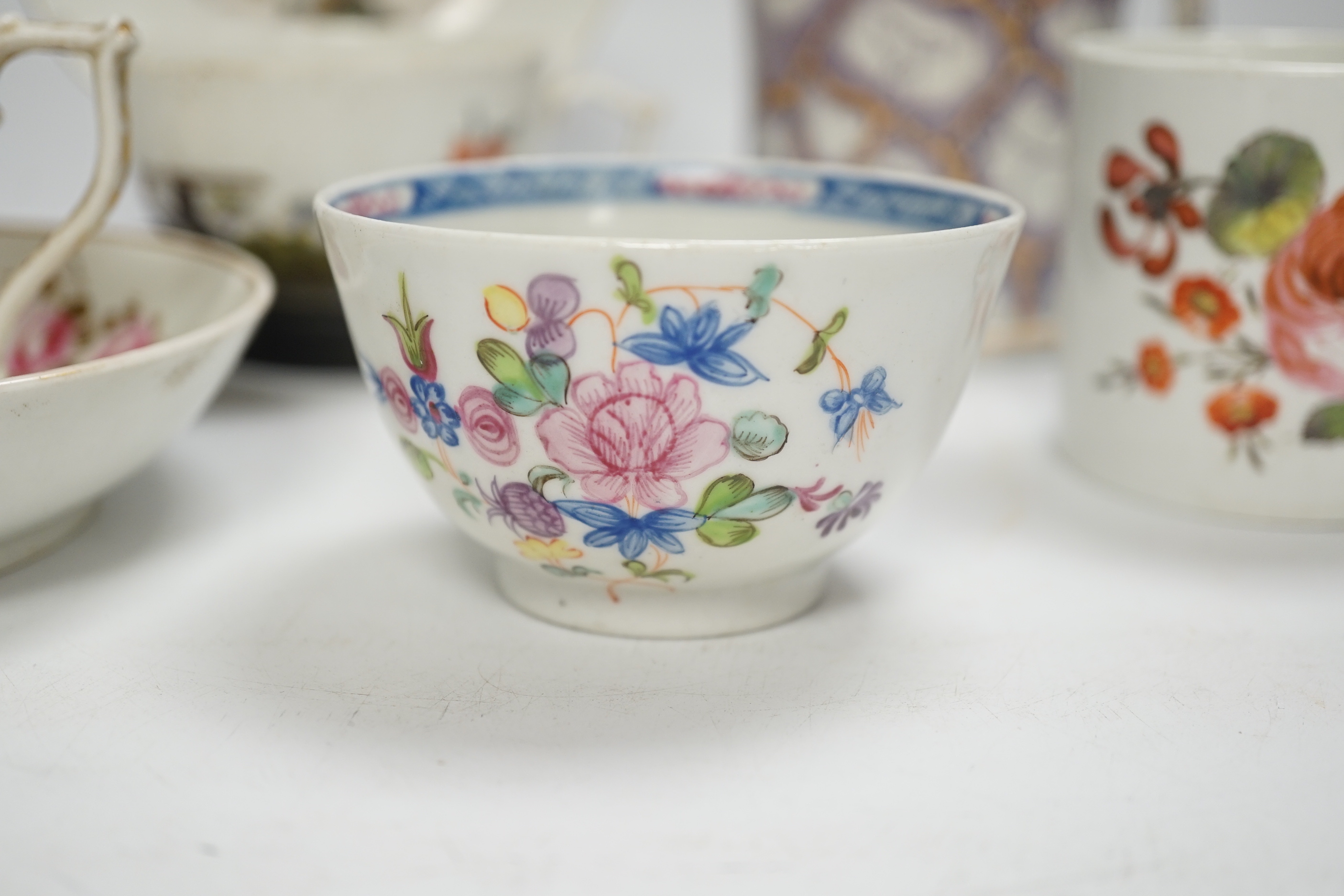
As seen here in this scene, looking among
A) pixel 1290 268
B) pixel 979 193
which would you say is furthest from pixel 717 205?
pixel 1290 268

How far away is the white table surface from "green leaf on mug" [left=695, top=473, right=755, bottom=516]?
6 cm

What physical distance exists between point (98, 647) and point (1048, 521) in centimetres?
39

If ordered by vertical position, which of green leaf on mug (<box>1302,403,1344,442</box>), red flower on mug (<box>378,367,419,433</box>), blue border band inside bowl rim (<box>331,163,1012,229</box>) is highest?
blue border band inside bowl rim (<box>331,163,1012,229</box>)

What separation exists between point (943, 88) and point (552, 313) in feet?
1.41

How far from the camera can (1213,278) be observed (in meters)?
0.53

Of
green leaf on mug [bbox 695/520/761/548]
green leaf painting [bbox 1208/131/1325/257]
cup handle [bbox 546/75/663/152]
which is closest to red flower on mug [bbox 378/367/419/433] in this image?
green leaf on mug [bbox 695/520/761/548]

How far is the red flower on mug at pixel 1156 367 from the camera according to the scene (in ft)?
1.80

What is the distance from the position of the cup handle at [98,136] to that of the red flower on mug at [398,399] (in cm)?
19

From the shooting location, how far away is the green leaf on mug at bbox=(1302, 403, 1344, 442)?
0.52m

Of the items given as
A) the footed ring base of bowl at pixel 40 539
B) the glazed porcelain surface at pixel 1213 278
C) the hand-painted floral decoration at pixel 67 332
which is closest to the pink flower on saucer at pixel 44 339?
the hand-painted floral decoration at pixel 67 332

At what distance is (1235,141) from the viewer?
51 centimetres

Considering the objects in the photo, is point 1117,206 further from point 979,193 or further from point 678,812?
point 678,812

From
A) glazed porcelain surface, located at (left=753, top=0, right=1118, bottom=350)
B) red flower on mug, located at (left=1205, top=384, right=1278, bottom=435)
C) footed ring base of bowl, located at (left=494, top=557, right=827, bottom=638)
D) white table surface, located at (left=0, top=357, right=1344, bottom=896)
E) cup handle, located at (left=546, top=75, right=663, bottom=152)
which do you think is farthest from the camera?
cup handle, located at (left=546, top=75, right=663, bottom=152)

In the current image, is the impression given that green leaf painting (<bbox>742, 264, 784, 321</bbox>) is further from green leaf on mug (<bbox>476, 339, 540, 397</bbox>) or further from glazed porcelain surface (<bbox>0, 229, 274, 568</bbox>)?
glazed porcelain surface (<bbox>0, 229, 274, 568</bbox>)
